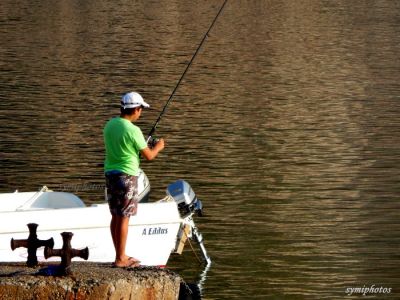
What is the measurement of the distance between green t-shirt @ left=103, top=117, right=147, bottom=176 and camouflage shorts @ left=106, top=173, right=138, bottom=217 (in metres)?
0.06

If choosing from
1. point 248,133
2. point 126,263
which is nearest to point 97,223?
point 126,263

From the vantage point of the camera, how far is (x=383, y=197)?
20.0m

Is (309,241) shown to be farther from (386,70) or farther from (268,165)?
(386,70)

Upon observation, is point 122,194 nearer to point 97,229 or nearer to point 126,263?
point 126,263

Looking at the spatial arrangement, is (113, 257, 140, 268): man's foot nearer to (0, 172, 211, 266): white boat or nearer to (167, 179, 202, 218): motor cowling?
(0, 172, 211, 266): white boat

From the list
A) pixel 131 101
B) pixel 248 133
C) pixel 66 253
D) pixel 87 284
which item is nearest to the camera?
pixel 87 284

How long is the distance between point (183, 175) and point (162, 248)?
7.26 m

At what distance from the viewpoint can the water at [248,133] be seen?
1659 cm

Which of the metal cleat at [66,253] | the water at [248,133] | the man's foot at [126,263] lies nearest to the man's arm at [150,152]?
the man's foot at [126,263]

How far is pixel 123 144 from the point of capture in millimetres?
12023

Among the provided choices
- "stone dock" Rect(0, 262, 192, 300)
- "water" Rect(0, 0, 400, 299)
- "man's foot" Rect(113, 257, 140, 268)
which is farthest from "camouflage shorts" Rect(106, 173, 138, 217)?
"water" Rect(0, 0, 400, 299)

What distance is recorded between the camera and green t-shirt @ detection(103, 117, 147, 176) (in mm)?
11984

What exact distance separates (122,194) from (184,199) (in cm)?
275

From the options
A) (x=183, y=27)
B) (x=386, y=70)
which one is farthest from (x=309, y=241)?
(x=183, y=27)
